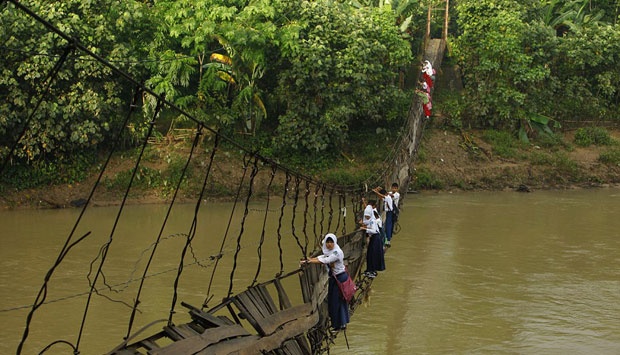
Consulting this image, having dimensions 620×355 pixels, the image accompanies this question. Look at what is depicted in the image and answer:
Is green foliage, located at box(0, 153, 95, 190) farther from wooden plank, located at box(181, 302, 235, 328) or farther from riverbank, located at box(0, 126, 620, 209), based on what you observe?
wooden plank, located at box(181, 302, 235, 328)

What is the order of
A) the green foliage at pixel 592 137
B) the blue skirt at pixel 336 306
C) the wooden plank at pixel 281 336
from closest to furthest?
the wooden plank at pixel 281 336
the blue skirt at pixel 336 306
the green foliage at pixel 592 137

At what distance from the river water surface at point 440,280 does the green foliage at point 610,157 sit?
260 cm

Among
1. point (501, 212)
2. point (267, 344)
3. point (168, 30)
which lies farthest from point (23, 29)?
point (267, 344)

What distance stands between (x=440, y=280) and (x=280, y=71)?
6855 millimetres

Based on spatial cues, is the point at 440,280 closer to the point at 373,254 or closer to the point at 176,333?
the point at 373,254

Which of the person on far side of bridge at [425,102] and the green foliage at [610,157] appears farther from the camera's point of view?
the green foliage at [610,157]

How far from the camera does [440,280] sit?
955cm

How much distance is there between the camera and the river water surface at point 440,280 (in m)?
7.44

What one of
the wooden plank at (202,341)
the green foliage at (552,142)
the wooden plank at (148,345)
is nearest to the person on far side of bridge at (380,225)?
the wooden plank at (202,341)

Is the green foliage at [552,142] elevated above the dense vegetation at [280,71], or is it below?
below

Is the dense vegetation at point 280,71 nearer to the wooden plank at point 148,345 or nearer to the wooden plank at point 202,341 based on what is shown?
the wooden plank at point 202,341

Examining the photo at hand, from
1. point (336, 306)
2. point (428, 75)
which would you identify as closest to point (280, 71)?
point (428, 75)

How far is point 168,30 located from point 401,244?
6.27 m

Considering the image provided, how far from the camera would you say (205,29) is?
535 inches
